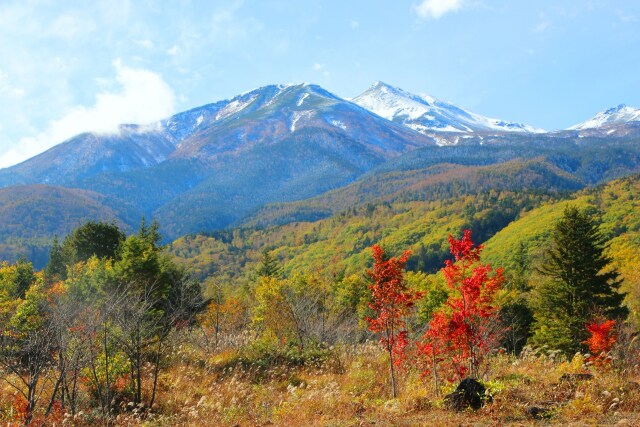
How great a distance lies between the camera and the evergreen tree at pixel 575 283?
91.4ft

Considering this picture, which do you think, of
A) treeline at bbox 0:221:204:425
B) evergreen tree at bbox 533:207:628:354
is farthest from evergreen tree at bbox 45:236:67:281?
evergreen tree at bbox 533:207:628:354

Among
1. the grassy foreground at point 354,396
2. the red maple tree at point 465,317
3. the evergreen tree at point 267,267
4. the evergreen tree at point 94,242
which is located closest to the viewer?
the grassy foreground at point 354,396

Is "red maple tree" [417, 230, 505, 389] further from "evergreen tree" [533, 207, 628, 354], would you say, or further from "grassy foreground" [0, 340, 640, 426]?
"evergreen tree" [533, 207, 628, 354]

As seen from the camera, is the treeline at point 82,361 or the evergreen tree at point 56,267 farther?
the evergreen tree at point 56,267

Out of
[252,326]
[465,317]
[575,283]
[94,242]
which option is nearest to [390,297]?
[465,317]

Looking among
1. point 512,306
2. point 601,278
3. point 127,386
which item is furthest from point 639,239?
point 127,386

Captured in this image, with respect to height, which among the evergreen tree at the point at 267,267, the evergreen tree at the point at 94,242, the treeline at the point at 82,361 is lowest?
the evergreen tree at the point at 267,267

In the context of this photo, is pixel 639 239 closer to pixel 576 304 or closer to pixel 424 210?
pixel 576 304

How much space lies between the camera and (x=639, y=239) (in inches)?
3425

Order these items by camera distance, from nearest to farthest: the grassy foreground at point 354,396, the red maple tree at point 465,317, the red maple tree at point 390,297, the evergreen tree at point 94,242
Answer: the grassy foreground at point 354,396
the red maple tree at point 465,317
the red maple tree at point 390,297
the evergreen tree at point 94,242

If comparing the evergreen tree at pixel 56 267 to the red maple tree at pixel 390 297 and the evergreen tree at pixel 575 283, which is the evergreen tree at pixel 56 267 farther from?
the evergreen tree at pixel 575 283

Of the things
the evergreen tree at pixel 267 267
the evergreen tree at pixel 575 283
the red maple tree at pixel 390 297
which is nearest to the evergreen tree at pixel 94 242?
the evergreen tree at pixel 267 267

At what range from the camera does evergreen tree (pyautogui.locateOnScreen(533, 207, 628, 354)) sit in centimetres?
2784

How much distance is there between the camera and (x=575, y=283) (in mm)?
28266
